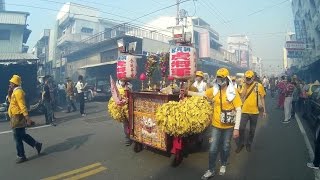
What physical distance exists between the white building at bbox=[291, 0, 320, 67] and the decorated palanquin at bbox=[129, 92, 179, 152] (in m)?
19.0

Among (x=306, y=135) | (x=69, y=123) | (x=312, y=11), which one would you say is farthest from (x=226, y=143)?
(x=312, y=11)

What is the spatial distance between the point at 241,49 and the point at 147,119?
298 ft

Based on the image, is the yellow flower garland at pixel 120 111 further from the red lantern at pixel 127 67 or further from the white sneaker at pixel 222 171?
the white sneaker at pixel 222 171

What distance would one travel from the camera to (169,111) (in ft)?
18.6

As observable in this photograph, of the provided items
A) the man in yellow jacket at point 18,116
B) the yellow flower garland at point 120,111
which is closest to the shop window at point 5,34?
the man in yellow jacket at point 18,116

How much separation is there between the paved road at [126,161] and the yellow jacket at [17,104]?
118cm

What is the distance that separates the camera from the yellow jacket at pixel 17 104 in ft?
20.9

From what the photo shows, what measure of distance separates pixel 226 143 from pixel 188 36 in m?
2.53

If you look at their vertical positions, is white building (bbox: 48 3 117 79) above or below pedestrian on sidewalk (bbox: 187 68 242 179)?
above

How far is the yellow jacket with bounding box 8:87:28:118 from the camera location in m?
6.36

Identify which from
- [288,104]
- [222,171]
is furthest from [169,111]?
[288,104]

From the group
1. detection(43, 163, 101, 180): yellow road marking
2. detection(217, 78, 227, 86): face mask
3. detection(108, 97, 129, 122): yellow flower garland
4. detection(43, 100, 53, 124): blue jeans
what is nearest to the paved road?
detection(43, 163, 101, 180): yellow road marking

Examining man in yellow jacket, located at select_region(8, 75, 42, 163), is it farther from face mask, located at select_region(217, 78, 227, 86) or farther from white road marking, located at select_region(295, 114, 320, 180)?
white road marking, located at select_region(295, 114, 320, 180)

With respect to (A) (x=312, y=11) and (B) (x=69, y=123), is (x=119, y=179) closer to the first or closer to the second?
(B) (x=69, y=123)
